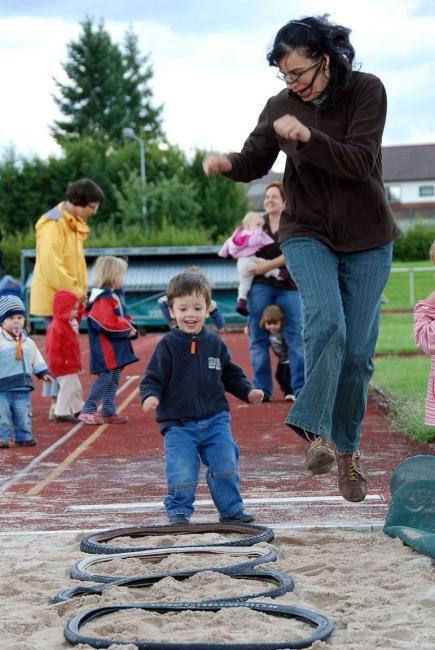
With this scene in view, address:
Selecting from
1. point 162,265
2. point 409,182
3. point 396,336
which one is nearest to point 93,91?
point 409,182

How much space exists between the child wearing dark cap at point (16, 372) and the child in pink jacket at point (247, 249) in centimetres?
260

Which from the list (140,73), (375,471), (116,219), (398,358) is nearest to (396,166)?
(140,73)

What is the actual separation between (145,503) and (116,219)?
152ft

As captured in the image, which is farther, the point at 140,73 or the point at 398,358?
the point at 140,73

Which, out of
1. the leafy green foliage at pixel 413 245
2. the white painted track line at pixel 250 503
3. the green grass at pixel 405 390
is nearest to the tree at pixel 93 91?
the leafy green foliage at pixel 413 245

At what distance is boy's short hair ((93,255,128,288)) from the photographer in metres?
12.0

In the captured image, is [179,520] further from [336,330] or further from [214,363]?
[336,330]

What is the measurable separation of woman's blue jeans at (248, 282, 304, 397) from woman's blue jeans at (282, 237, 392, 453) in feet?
19.6

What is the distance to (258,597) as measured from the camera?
Result: 468cm

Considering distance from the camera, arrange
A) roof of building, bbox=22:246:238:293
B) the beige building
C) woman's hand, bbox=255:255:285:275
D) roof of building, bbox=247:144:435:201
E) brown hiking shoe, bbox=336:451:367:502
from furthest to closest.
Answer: roof of building, bbox=247:144:435:201, the beige building, roof of building, bbox=22:246:238:293, woman's hand, bbox=255:255:285:275, brown hiking shoe, bbox=336:451:367:502

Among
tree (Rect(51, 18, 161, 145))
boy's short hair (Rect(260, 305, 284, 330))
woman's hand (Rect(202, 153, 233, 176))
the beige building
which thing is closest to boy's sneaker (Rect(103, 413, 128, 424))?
boy's short hair (Rect(260, 305, 284, 330))

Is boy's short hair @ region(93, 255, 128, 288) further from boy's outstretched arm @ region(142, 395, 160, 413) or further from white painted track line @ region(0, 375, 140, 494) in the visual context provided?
boy's outstretched arm @ region(142, 395, 160, 413)

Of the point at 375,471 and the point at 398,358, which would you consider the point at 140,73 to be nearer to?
the point at 398,358

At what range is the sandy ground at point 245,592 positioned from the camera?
4177 mm
